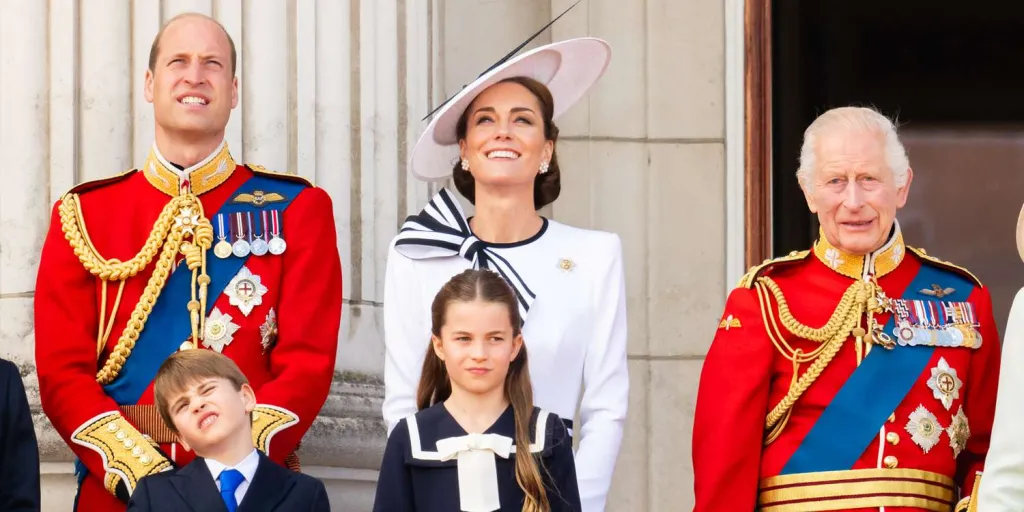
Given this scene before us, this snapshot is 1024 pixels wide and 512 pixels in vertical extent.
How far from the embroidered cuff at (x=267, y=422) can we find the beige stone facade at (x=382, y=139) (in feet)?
3.11

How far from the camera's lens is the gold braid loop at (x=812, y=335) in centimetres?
512

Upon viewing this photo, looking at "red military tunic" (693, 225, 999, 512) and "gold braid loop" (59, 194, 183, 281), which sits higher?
"gold braid loop" (59, 194, 183, 281)

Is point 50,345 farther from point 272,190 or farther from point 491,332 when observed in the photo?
point 491,332

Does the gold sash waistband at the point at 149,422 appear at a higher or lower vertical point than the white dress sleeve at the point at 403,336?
lower

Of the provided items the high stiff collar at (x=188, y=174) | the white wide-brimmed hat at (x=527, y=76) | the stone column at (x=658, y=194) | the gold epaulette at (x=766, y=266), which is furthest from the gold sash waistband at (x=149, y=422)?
the stone column at (x=658, y=194)

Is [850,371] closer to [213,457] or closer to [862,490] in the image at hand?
[862,490]

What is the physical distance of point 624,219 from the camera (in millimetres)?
7305

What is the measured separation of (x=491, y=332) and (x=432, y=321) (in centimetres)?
19

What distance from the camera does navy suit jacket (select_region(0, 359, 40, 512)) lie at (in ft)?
16.4

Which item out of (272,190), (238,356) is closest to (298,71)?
(272,190)

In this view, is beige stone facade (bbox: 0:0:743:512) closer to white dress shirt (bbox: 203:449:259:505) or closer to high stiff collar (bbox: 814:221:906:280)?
white dress shirt (bbox: 203:449:259:505)

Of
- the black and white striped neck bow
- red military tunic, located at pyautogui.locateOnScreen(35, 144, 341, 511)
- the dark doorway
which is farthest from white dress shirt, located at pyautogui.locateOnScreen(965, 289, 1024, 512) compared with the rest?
the dark doorway

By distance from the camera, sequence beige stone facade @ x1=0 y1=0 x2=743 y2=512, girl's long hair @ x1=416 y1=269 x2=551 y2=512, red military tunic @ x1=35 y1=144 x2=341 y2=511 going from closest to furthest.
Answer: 1. girl's long hair @ x1=416 y1=269 x2=551 y2=512
2. red military tunic @ x1=35 y1=144 x2=341 y2=511
3. beige stone facade @ x1=0 y1=0 x2=743 y2=512

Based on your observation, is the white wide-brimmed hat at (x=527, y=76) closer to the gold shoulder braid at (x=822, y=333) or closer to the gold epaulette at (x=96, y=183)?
the gold epaulette at (x=96, y=183)
